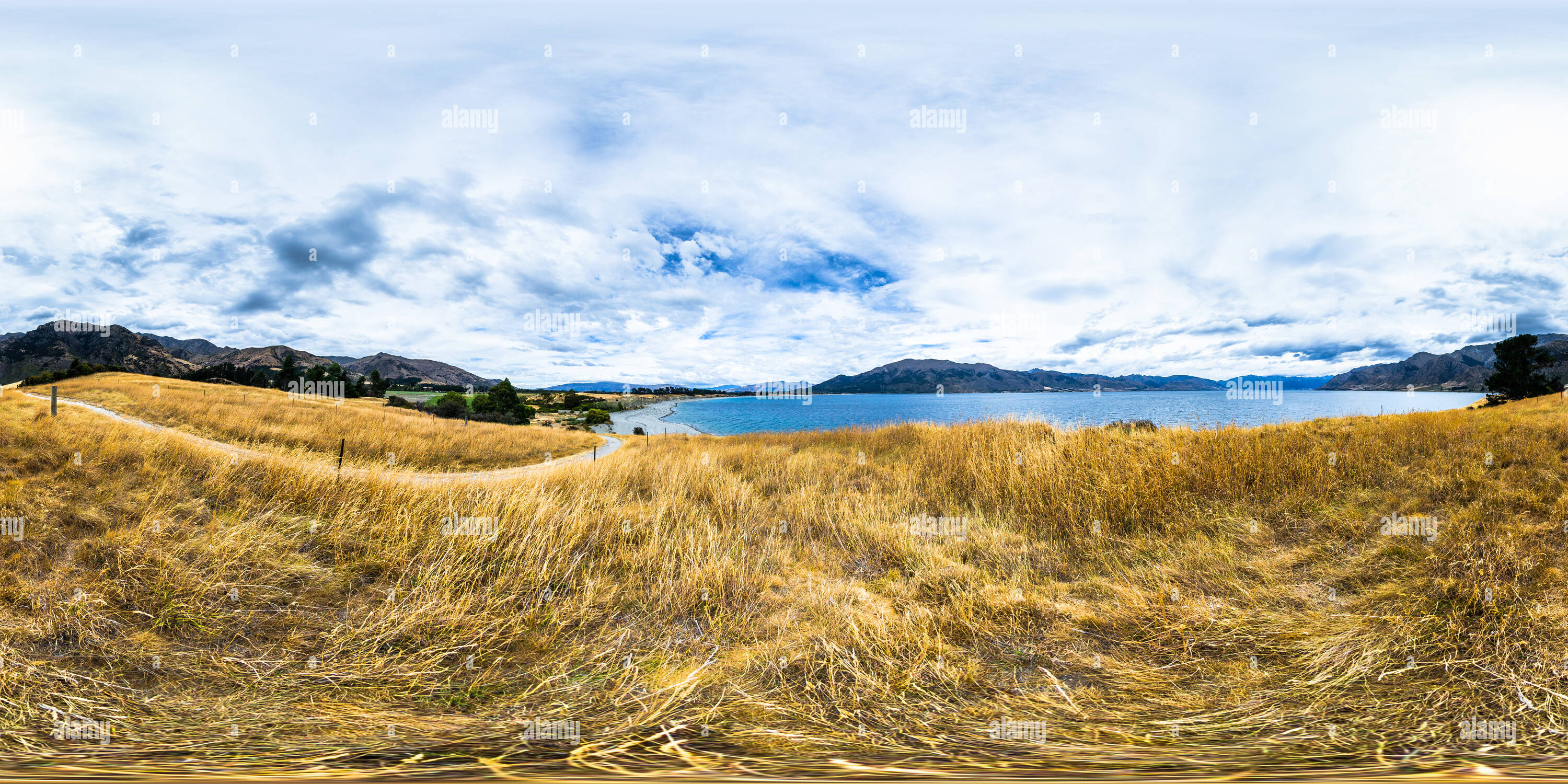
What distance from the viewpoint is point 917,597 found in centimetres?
443

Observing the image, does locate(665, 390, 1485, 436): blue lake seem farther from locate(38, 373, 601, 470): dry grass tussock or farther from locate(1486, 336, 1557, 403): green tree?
locate(38, 373, 601, 470): dry grass tussock

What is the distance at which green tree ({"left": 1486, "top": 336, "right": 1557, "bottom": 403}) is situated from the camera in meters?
30.9

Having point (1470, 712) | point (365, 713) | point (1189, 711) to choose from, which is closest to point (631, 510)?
point (365, 713)

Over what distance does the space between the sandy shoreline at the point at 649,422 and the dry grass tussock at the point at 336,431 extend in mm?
24103

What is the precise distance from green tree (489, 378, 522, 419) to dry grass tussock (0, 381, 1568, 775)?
58.3m

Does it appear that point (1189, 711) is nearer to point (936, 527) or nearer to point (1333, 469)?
point (936, 527)

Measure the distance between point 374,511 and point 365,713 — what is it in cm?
325

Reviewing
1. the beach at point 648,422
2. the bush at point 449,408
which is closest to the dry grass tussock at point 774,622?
the beach at point 648,422

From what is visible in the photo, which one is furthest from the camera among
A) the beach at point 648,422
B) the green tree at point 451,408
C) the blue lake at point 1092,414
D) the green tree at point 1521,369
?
the beach at point 648,422

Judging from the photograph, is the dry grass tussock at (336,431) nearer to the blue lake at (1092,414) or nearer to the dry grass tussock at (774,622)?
the dry grass tussock at (774,622)

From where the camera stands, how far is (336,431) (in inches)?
814

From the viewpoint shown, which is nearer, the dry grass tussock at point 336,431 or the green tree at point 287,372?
the dry grass tussock at point 336,431

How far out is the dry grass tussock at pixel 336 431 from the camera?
1811cm

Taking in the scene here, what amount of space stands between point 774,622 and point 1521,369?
2024 inches
